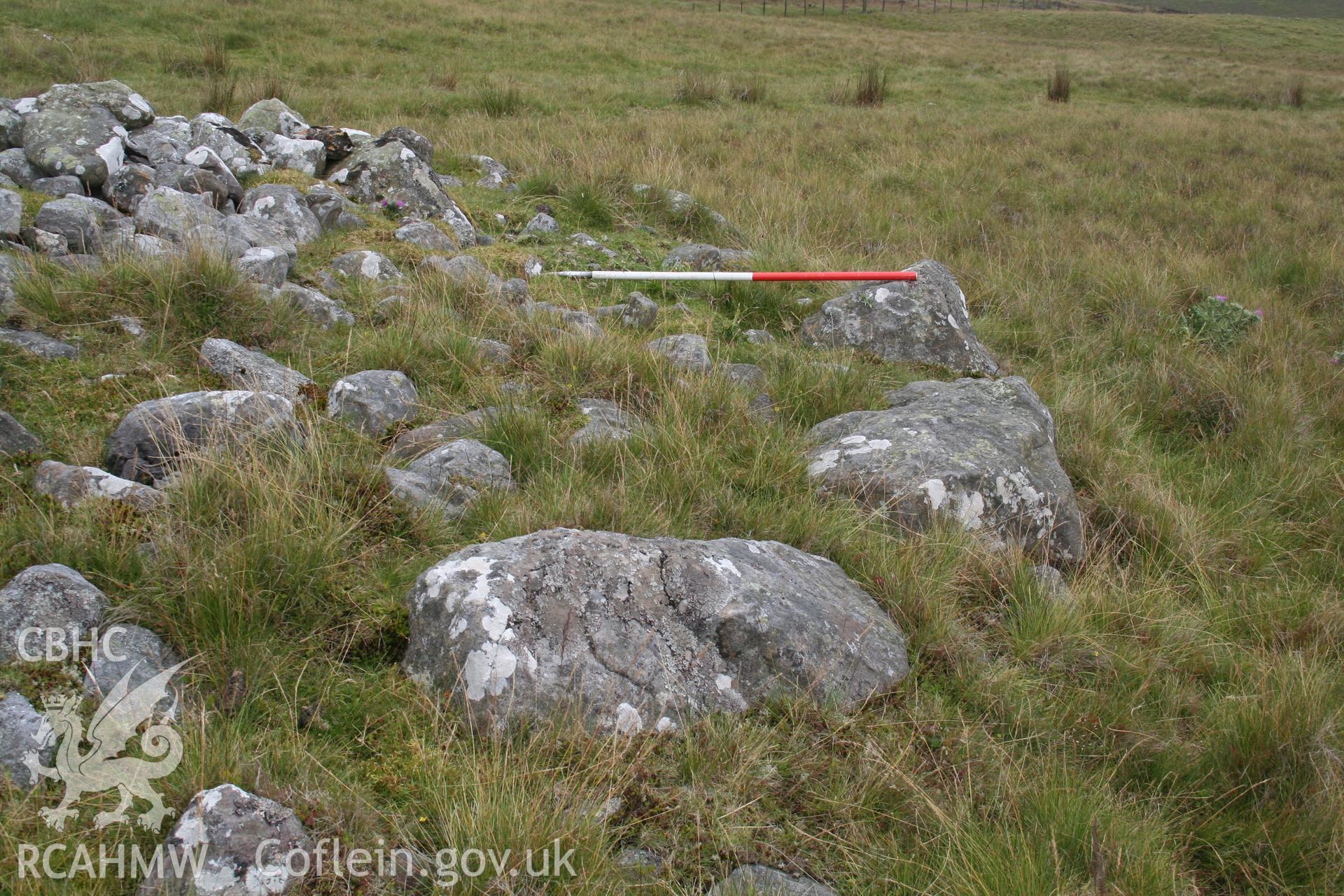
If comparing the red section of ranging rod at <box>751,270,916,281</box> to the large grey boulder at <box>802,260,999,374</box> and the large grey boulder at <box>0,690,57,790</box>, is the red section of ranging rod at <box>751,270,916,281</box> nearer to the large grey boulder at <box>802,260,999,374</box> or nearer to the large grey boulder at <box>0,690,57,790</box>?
the large grey boulder at <box>802,260,999,374</box>

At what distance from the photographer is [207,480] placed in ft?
9.02

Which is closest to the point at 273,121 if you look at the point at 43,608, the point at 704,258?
the point at 704,258

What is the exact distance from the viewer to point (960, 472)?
143 inches

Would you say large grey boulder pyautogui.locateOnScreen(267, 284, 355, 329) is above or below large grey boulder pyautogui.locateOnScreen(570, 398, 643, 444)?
above

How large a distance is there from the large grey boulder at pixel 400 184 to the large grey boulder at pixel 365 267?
117 centimetres

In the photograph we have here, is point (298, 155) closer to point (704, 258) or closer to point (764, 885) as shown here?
Result: point (704, 258)

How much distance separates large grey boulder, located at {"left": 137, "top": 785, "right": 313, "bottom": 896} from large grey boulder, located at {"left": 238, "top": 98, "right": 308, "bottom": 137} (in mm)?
7004

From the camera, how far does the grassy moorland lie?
2094 mm

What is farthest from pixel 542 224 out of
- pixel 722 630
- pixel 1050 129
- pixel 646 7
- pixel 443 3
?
pixel 646 7

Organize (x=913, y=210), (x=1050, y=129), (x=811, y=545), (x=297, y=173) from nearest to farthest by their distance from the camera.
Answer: (x=811, y=545)
(x=297, y=173)
(x=913, y=210)
(x=1050, y=129)

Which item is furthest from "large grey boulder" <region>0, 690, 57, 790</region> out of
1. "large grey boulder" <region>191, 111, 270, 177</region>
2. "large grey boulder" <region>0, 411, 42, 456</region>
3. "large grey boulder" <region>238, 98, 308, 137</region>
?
"large grey boulder" <region>238, 98, 308, 137</region>

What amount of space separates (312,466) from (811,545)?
5.84 ft

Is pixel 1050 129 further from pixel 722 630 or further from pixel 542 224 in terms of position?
pixel 722 630

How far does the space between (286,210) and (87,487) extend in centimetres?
356
